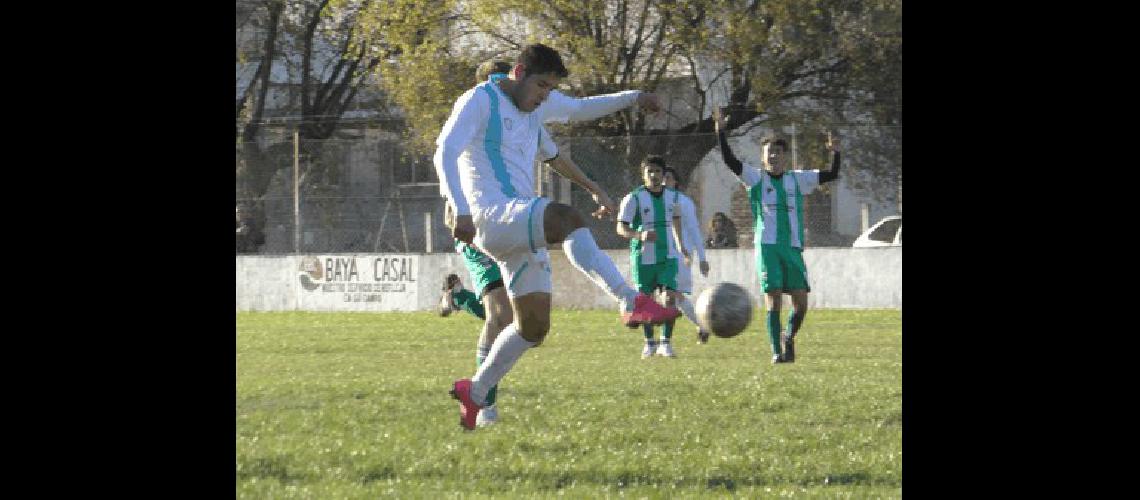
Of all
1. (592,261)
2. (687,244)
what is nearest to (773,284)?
(687,244)

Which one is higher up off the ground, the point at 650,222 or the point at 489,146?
the point at 489,146

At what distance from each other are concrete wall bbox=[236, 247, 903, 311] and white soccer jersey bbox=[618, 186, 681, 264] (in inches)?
299

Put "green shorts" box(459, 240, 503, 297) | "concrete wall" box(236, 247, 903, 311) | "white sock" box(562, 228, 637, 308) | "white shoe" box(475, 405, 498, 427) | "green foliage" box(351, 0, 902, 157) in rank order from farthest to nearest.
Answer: "green foliage" box(351, 0, 902, 157)
"concrete wall" box(236, 247, 903, 311)
"green shorts" box(459, 240, 503, 297)
"white shoe" box(475, 405, 498, 427)
"white sock" box(562, 228, 637, 308)

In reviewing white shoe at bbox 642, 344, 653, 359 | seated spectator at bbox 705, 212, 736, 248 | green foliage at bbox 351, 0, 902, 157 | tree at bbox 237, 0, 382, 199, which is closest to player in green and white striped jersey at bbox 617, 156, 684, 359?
white shoe at bbox 642, 344, 653, 359

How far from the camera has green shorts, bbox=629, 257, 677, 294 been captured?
16328mm

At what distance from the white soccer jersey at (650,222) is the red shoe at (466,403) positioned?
780 cm

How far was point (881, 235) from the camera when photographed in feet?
77.8

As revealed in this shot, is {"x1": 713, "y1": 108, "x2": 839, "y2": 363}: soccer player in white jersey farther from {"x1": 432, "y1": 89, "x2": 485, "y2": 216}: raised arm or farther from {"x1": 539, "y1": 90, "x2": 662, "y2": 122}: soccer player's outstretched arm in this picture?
→ {"x1": 432, "y1": 89, "x2": 485, "y2": 216}: raised arm

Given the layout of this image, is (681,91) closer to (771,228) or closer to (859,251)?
(859,251)

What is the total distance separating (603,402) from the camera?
10133 millimetres

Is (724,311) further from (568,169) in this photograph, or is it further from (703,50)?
(703,50)

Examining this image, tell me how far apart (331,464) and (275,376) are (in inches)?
236

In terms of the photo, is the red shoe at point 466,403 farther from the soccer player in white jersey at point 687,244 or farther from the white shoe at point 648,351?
the soccer player in white jersey at point 687,244

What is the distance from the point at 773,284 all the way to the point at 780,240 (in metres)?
0.42
